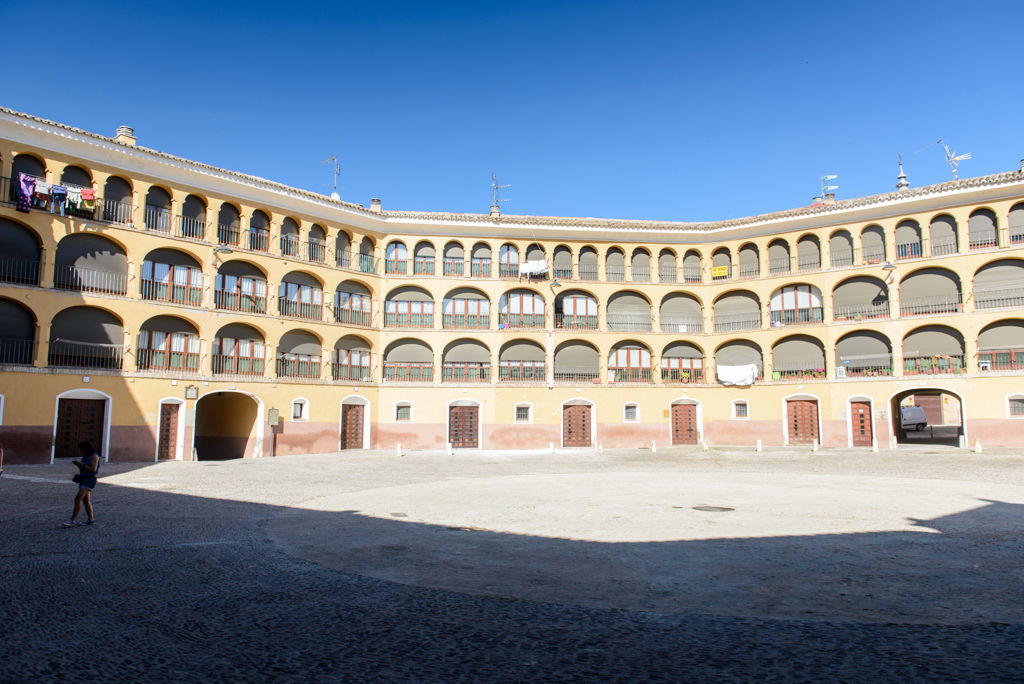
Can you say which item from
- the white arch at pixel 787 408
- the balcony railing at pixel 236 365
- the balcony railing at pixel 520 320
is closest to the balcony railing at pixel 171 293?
the balcony railing at pixel 236 365

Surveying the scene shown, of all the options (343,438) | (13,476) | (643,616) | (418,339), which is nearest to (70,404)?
(13,476)

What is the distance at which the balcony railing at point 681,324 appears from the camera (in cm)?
4759

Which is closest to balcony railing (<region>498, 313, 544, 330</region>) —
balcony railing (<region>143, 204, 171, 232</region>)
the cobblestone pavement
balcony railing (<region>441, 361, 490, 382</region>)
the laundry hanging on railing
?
balcony railing (<region>441, 361, 490, 382</region>)

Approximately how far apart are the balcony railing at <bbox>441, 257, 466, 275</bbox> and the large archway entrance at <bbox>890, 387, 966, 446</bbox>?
2795cm

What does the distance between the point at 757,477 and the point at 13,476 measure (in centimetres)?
2547

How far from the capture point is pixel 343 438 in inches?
1639

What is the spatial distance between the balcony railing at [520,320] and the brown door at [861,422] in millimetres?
20217

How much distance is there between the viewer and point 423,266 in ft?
149

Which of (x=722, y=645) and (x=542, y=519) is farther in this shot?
(x=542, y=519)

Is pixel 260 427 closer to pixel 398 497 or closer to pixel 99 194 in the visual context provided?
pixel 99 194

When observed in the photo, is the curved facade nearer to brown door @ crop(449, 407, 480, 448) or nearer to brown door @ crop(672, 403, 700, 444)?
brown door @ crop(449, 407, 480, 448)

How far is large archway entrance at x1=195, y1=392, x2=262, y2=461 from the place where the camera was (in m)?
37.1

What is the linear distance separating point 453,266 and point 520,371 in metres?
8.37

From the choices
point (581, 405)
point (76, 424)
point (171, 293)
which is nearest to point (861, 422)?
point (581, 405)
